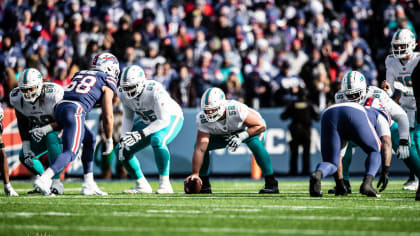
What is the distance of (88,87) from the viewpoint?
870cm

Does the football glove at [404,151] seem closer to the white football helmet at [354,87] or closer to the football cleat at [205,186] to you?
the white football helmet at [354,87]

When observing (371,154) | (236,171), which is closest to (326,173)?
(371,154)

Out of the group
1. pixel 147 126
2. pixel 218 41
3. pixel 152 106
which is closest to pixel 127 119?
pixel 147 126

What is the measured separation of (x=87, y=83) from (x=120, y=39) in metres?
6.74

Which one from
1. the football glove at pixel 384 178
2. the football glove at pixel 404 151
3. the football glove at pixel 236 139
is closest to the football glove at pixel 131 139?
the football glove at pixel 236 139

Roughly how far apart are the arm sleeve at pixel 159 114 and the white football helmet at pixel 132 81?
25cm

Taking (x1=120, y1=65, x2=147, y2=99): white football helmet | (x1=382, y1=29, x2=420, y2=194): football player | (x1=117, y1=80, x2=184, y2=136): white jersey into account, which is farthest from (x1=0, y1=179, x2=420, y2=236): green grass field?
(x1=382, y1=29, x2=420, y2=194): football player

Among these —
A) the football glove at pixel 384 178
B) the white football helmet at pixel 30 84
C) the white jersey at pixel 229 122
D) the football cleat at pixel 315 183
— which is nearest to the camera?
the football cleat at pixel 315 183

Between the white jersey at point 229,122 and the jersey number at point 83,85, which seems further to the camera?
the white jersey at point 229,122

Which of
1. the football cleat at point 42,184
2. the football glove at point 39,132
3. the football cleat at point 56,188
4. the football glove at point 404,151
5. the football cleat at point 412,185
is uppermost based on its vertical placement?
the football glove at point 39,132

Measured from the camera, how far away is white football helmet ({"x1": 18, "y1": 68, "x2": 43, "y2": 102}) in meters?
8.40

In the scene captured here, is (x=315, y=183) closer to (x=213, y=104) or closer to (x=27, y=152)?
(x=213, y=104)

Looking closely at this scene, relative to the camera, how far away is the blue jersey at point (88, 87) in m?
8.57

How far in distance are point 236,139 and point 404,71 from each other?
9.58 ft
